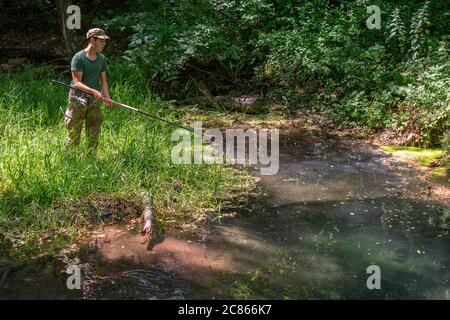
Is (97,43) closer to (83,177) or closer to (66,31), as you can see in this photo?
(83,177)

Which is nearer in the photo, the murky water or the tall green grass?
the murky water

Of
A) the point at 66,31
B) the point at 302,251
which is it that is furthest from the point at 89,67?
the point at 66,31

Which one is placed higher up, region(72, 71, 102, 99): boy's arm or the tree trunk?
the tree trunk

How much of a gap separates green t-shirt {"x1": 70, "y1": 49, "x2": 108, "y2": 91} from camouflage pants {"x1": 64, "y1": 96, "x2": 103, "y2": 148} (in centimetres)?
21

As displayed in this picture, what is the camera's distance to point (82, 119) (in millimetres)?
→ 6441

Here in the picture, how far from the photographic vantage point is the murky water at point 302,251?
4133mm

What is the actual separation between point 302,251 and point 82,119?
10.6 feet

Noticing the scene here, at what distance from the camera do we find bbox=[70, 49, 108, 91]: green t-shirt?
612 cm

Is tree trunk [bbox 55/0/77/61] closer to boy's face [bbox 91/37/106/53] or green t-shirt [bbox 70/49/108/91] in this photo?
green t-shirt [bbox 70/49/108/91]

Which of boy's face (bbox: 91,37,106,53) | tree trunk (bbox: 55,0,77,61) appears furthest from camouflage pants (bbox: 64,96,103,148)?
tree trunk (bbox: 55,0,77,61)

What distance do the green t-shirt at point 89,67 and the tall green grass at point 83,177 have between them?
750 millimetres

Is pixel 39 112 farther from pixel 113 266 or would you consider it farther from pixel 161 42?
pixel 113 266
